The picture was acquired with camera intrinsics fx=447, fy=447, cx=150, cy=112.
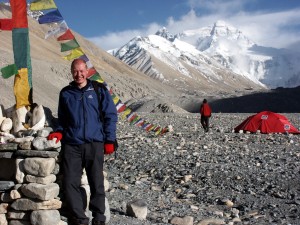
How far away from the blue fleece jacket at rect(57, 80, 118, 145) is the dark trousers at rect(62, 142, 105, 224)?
0.11m

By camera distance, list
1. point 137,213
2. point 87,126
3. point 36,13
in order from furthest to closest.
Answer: point 36,13, point 137,213, point 87,126

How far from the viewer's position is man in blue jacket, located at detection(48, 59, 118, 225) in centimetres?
539

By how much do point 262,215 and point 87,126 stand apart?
377cm

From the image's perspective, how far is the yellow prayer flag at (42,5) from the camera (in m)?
6.86

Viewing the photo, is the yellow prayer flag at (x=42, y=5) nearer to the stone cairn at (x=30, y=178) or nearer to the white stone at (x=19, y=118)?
the white stone at (x=19, y=118)

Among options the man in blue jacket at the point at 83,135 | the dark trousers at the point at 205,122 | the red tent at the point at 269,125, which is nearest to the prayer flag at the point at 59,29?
the man in blue jacket at the point at 83,135

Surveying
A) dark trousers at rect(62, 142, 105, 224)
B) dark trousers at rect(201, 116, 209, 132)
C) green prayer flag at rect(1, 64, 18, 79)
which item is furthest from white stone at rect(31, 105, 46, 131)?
dark trousers at rect(201, 116, 209, 132)

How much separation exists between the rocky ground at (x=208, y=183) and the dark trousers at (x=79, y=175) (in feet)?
3.72

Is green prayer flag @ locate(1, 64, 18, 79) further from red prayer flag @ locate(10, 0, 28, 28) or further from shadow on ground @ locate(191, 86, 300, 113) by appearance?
shadow on ground @ locate(191, 86, 300, 113)

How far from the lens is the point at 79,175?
5605mm

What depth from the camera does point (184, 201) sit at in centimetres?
862

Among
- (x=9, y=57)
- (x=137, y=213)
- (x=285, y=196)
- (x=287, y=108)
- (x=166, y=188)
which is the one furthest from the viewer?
(x=287, y=108)

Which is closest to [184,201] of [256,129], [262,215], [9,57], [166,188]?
[166,188]

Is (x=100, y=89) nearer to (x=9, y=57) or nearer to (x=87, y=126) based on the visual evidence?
(x=87, y=126)
